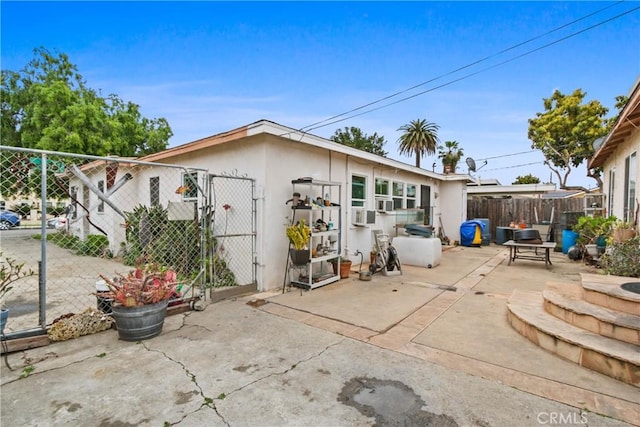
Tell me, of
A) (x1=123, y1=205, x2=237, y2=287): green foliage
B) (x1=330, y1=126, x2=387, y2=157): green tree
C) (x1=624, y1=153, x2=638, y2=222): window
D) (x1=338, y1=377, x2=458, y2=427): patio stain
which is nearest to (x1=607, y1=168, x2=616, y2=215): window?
(x1=624, y1=153, x2=638, y2=222): window

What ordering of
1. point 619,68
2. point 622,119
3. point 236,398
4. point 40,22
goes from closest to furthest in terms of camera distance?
point 236,398, point 622,119, point 619,68, point 40,22

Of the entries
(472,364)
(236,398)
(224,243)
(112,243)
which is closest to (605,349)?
(472,364)

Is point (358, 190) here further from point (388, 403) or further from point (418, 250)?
point (388, 403)

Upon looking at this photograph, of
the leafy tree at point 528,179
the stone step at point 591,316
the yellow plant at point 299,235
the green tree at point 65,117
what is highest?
the green tree at point 65,117

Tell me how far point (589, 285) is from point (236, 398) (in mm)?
3991

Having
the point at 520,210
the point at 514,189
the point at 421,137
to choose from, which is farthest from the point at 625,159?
the point at 421,137

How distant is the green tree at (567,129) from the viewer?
54.6ft

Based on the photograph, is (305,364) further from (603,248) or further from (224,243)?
(603,248)

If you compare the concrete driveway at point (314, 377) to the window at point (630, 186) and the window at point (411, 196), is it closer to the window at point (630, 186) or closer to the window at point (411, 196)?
the window at point (630, 186)

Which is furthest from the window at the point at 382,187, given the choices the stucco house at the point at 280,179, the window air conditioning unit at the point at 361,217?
the window air conditioning unit at the point at 361,217

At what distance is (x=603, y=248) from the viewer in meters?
6.62

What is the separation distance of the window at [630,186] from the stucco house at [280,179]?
15.8 ft

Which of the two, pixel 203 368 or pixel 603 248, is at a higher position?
pixel 603 248

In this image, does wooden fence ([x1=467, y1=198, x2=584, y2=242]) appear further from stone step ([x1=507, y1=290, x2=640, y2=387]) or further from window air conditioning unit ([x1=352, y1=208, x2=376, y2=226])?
stone step ([x1=507, y1=290, x2=640, y2=387])
